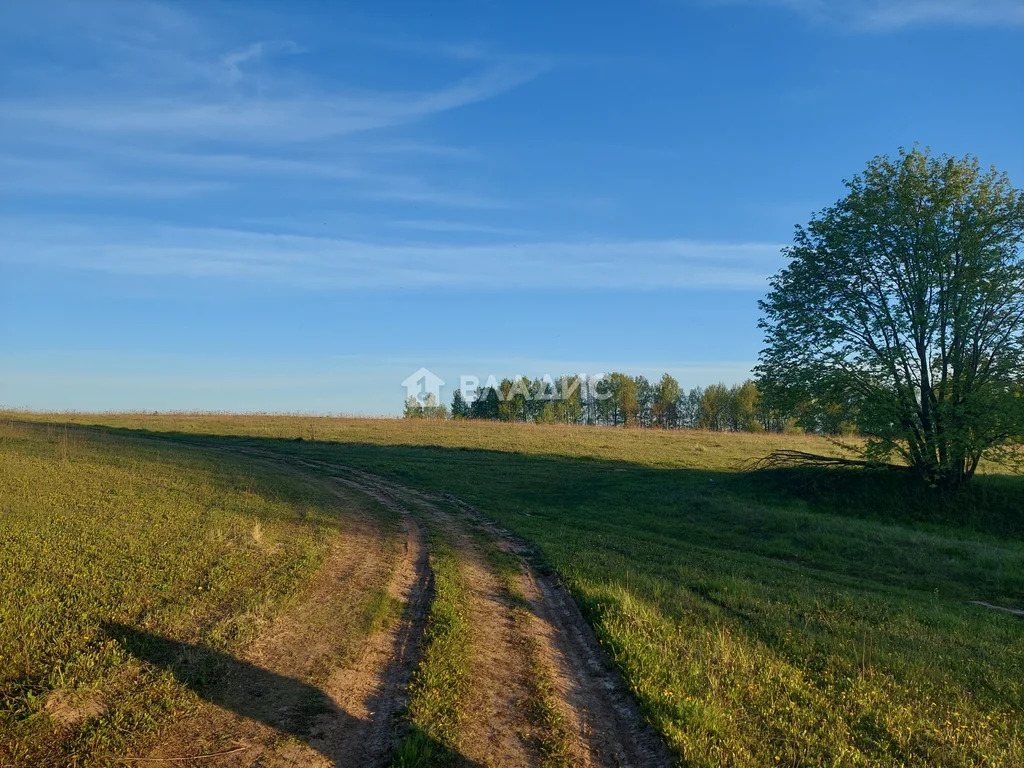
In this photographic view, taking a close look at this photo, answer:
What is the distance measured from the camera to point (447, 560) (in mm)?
12836

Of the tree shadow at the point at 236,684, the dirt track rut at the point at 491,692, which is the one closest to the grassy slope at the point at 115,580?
the tree shadow at the point at 236,684

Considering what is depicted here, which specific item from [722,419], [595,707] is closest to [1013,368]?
[595,707]

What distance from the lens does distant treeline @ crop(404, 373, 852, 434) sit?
130750mm

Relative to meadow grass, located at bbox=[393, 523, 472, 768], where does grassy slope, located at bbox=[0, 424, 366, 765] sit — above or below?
above

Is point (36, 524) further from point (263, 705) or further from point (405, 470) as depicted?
point (405, 470)

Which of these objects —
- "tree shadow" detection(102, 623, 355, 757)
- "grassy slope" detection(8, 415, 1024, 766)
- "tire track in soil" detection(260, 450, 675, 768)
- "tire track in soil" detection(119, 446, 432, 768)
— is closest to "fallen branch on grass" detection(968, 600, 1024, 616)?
"grassy slope" detection(8, 415, 1024, 766)

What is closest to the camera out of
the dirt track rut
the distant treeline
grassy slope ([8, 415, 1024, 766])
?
the dirt track rut

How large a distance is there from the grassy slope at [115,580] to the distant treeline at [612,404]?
106m

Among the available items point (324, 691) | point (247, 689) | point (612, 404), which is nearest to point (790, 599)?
point (324, 691)

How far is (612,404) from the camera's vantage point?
5546 inches

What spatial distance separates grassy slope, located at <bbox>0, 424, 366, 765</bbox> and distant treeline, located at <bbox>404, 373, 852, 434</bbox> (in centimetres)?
10591

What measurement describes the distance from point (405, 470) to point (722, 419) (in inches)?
4486

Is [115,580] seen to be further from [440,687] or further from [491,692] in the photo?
[491,692]

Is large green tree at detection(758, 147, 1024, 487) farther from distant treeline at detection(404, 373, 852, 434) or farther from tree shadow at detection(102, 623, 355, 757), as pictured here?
distant treeline at detection(404, 373, 852, 434)
